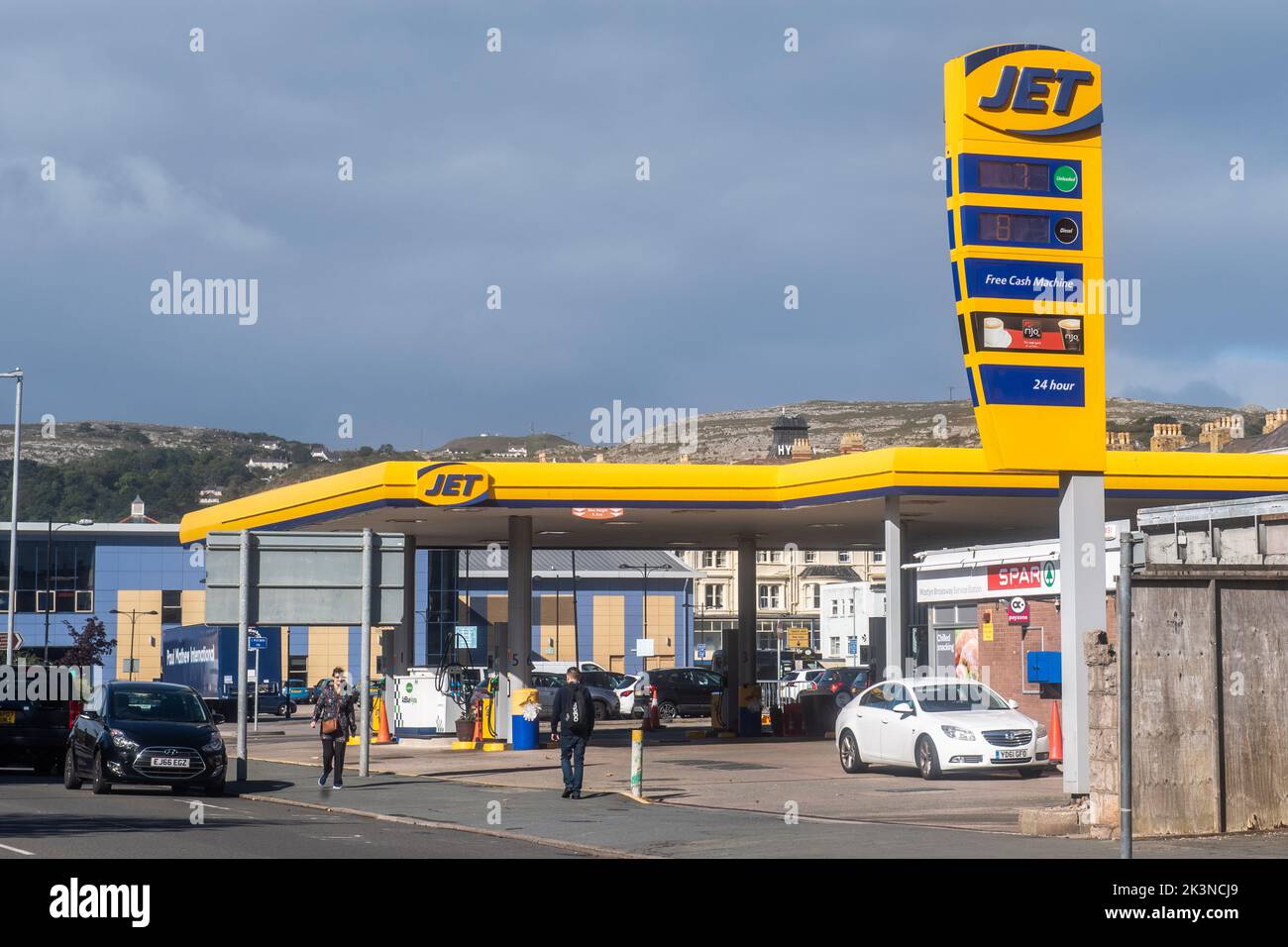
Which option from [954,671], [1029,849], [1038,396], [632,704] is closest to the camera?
[1029,849]

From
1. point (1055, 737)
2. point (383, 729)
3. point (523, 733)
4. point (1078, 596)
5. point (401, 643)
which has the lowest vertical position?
point (383, 729)

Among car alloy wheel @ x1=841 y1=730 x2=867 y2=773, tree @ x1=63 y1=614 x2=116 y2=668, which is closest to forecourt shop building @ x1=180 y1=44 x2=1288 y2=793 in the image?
car alloy wheel @ x1=841 y1=730 x2=867 y2=773

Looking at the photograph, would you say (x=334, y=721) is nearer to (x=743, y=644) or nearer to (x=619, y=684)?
(x=743, y=644)

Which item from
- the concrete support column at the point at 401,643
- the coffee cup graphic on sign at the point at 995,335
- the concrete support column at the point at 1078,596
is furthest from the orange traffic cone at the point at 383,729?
the coffee cup graphic on sign at the point at 995,335

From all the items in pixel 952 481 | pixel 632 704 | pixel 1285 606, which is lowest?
pixel 632 704

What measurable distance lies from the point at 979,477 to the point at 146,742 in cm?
1488

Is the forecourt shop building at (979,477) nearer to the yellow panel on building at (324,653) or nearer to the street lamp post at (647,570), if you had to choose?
the street lamp post at (647,570)

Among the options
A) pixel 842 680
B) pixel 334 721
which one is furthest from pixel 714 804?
pixel 842 680

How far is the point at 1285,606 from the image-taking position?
53.7 ft

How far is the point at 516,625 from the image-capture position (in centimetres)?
3381

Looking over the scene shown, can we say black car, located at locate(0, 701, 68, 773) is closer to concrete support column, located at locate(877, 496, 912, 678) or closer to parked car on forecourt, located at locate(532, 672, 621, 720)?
concrete support column, located at locate(877, 496, 912, 678)
